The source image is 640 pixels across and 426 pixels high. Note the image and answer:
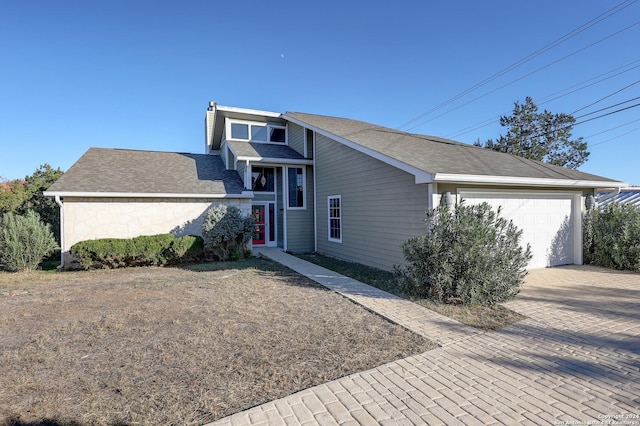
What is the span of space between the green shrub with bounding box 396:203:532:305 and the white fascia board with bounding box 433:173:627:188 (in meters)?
0.84

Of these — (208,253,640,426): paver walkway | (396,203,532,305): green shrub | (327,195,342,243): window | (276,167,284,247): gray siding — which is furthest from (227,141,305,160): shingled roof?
(208,253,640,426): paver walkway

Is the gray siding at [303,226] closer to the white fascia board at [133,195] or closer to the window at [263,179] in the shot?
the window at [263,179]

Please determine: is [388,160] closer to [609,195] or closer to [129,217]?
[609,195]

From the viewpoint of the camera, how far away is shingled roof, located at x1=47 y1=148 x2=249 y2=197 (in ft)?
35.6

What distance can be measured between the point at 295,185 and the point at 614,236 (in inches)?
423

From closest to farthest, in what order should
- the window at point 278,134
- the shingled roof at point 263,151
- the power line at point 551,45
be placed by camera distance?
the power line at point 551,45, the shingled roof at point 263,151, the window at point 278,134

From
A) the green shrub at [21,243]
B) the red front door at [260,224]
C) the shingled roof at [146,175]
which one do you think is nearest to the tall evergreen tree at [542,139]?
Result: the red front door at [260,224]

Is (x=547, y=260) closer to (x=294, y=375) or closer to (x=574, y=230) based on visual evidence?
(x=574, y=230)

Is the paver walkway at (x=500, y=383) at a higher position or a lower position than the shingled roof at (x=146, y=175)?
lower

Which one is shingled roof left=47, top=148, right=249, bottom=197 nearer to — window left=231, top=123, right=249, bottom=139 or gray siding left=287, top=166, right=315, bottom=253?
window left=231, top=123, right=249, bottom=139

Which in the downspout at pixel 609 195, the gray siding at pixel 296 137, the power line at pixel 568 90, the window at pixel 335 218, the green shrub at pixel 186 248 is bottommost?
the green shrub at pixel 186 248

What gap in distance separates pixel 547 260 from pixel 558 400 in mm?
7929

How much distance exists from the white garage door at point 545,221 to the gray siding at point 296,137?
27.1ft

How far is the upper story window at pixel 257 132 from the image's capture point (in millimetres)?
14680
